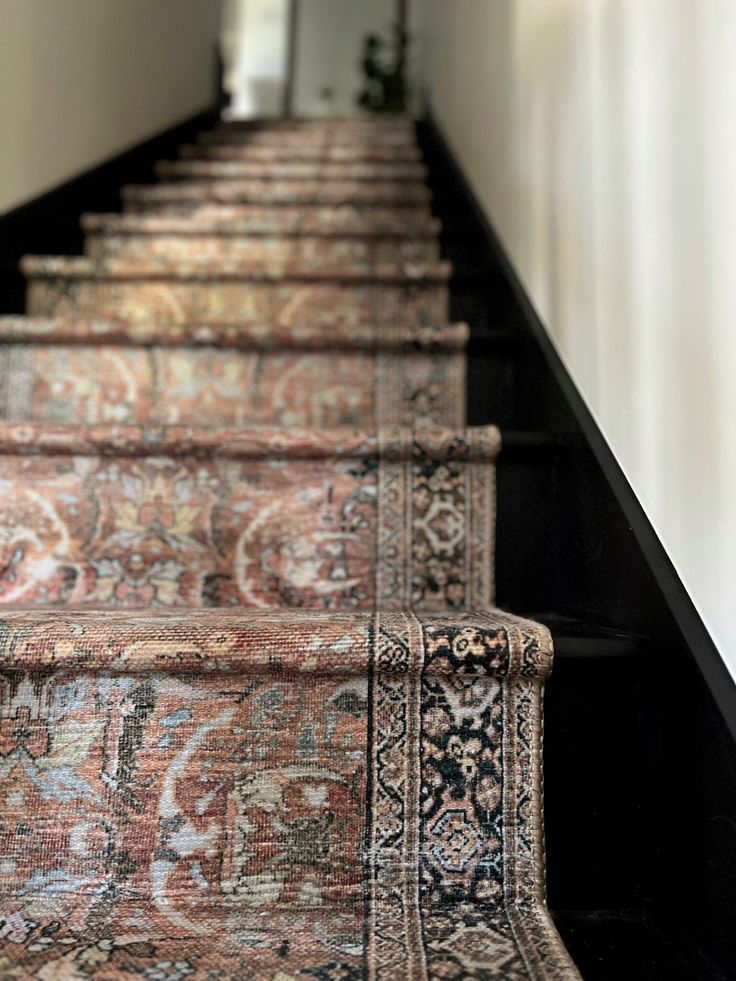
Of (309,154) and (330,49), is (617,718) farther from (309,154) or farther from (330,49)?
(330,49)

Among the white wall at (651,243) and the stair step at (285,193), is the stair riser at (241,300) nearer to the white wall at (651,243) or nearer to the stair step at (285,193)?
the white wall at (651,243)

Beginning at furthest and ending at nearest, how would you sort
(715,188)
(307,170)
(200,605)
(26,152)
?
1. (307,170)
2. (26,152)
3. (200,605)
4. (715,188)

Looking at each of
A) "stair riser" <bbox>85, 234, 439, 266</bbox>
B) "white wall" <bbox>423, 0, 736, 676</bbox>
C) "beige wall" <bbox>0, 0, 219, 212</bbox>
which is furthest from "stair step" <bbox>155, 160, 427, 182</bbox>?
"white wall" <bbox>423, 0, 736, 676</bbox>

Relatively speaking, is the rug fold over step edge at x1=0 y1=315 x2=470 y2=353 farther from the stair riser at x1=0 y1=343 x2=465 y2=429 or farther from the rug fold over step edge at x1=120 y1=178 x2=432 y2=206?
the rug fold over step edge at x1=120 y1=178 x2=432 y2=206

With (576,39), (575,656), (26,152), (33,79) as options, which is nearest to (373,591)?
(575,656)

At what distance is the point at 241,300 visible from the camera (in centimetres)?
153

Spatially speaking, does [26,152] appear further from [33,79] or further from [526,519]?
[526,519]

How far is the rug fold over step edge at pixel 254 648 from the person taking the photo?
0.71 meters

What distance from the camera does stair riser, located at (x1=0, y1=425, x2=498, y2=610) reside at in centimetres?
Result: 99

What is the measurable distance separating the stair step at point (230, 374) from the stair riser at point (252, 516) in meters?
0.25

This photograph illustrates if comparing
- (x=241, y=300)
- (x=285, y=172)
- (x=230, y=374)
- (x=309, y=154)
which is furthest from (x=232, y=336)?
(x=309, y=154)

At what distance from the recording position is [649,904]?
0.68m

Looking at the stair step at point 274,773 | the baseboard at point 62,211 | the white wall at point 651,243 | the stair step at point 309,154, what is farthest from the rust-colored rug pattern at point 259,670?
the stair step at point 309,154

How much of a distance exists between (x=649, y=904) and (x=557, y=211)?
0.84 m
